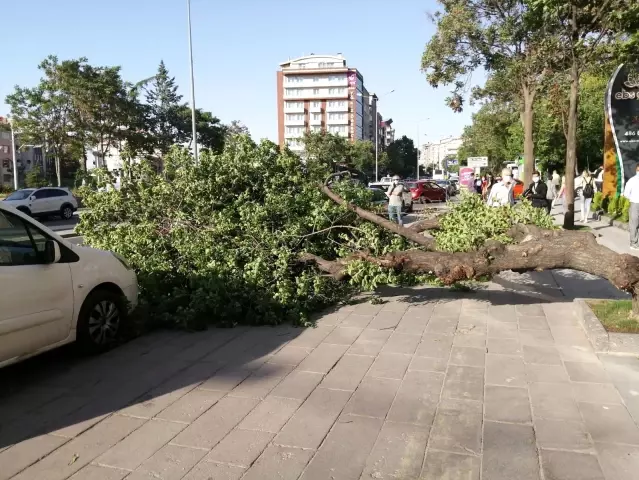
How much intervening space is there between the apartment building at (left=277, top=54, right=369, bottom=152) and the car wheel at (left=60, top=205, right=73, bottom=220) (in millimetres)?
88657

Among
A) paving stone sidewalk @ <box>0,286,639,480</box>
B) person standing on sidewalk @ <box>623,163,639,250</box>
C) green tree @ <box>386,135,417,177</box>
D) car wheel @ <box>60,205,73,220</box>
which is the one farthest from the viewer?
green tree @ <box>386,135,417,177</box>

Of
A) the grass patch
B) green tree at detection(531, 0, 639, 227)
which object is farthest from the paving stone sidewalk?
green tree at detection(531, 0, 639, 227)

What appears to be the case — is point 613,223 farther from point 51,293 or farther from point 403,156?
point 403,156

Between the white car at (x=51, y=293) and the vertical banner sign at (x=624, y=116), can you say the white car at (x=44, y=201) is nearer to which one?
the white car at (x=51, y=293)

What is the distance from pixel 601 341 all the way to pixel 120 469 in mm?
4144

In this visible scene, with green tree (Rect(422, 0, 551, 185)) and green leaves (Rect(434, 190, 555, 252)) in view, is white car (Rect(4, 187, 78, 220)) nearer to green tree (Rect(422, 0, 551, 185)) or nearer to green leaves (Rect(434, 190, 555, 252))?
green tree (Rect(422, 0, 551, 185))

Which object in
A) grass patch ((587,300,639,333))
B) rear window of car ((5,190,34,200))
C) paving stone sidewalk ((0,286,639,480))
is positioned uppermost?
rear window of car ((5,190,34,200))

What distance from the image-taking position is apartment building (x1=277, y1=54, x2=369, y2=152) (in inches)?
4537

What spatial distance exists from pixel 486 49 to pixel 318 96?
100596 mm

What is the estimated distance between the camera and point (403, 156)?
4660 inches

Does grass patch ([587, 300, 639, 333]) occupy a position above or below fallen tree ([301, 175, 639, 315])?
below

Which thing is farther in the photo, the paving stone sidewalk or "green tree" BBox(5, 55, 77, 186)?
"green tree" BBox(5, 55, 77, 186)

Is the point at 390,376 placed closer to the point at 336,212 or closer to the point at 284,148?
the point at 336,212

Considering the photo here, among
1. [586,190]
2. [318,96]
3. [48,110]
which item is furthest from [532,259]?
[318,96]
